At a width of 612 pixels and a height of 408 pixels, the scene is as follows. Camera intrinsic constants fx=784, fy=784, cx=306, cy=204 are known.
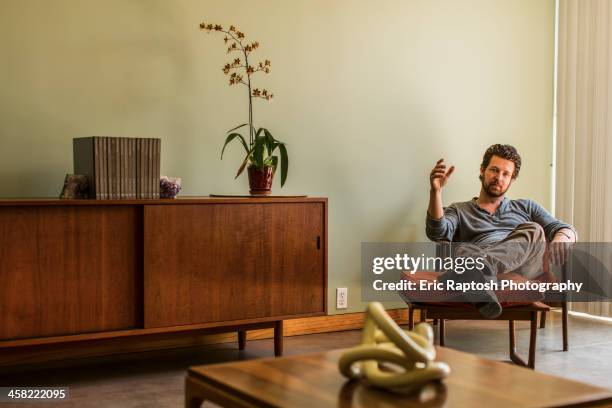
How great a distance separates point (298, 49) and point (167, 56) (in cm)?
73

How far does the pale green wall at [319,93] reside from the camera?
3.41 m

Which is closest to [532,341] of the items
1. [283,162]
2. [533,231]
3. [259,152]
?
[533,231]

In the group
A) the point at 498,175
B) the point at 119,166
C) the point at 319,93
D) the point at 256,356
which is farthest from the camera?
the point at 319,93

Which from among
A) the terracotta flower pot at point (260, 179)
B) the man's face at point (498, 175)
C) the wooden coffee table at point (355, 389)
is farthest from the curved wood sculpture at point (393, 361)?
the man's face at point (498, 175)

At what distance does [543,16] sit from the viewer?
4.98 metres

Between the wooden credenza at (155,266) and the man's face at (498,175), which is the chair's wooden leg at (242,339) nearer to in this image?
the wooden credenza at (155,266)

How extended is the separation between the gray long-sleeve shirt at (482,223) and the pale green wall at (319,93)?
0.52 metres

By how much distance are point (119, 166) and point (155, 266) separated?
427 millimetres

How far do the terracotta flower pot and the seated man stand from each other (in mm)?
816

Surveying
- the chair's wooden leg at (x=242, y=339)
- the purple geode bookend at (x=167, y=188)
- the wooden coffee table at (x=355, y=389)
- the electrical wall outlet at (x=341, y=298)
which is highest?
the purple geode bookend at (x=167, y=188)

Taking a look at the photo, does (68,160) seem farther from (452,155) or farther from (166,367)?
(452,155)

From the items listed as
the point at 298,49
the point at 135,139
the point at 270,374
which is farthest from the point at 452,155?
the point at 270,374

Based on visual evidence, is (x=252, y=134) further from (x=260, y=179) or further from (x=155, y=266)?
(x=155, y=266)

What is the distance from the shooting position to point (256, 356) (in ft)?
12.0
